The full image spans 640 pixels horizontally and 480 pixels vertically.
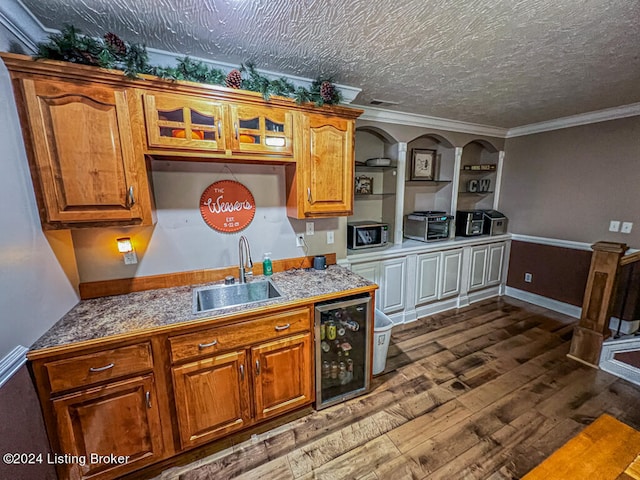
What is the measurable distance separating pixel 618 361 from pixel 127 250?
13.1 ft

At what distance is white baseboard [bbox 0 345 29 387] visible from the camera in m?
1.03

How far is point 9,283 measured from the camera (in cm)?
112

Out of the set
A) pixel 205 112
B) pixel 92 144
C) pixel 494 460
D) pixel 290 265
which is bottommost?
pixel 494 460

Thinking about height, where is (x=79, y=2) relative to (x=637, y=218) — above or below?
above

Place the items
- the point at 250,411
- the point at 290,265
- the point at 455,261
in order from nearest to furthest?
1. the point at 250,411
2. the point at 290,265
3. the point at 455,261

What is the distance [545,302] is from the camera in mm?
3535

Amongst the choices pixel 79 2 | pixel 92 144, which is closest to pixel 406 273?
pixel 92 144

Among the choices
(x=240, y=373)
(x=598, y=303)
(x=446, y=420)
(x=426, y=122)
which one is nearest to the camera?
(x=240, y=373)

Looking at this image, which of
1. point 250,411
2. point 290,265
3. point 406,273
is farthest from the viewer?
point 406,273

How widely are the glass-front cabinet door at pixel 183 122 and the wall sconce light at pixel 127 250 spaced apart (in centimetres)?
67

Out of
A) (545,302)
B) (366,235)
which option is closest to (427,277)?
(366,235)

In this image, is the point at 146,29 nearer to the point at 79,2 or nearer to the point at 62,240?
the point at 79,2

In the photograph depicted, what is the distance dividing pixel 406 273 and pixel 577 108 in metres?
2.50

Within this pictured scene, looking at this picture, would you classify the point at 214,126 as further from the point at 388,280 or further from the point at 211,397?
the point at 388,280
